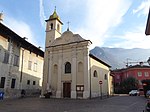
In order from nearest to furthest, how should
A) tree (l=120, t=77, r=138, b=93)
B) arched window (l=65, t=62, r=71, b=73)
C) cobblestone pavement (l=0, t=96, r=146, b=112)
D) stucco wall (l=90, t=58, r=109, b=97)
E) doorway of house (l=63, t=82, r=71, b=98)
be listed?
cobblestone pavement (l=0, t=96, r=146, b=112) < doorway of house (l=63, t=82, r=71, b=98) < stucco wall (l=90, t=58, r=109, b=97) < arched window (l=65, t=62, r=71, b=73) < tree (l=120, t=77, r=138, b=93)

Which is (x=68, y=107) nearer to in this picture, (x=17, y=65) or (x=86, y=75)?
(x=86, y=75)

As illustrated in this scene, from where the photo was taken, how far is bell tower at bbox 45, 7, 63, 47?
3328 centimetres

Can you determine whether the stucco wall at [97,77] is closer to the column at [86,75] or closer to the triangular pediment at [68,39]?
the column at [86,75]

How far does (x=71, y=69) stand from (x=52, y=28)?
1047 centimetres

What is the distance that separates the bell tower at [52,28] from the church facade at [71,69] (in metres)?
0.48

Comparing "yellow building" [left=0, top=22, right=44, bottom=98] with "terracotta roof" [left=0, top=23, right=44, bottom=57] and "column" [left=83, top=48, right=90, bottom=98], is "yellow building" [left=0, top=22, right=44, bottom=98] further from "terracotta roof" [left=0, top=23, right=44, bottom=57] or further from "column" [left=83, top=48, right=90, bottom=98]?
"column" [left=83, top=48, right=90, bottom=98]

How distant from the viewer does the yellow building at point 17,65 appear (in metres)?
23.7

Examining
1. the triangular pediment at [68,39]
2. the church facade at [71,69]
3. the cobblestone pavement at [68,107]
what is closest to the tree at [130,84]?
the church facade at [71,69]

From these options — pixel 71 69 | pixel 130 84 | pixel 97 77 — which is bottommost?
pixel 130 84

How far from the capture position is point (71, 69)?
28.2m

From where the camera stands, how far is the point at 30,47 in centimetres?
3088

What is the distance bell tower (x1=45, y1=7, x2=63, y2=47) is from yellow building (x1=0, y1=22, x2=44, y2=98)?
3348 millimetres

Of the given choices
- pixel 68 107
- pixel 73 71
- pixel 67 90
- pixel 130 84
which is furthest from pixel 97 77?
pixel 130 84

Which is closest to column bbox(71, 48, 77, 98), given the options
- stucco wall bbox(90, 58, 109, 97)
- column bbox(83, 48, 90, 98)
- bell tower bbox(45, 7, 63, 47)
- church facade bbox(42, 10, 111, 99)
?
church facade bbox(42, 10, 111, 99)
